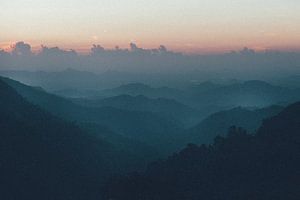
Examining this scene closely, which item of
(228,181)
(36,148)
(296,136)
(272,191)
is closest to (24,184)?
(36,148)

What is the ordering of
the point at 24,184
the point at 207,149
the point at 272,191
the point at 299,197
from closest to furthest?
the point at 299,197 < the point at 272,191 < the point at 24,184 < the point at 207,149

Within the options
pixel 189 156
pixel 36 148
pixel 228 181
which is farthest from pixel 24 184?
pixel 228 181

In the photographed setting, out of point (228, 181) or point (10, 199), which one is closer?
point (228, 181)

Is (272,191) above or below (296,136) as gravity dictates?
below

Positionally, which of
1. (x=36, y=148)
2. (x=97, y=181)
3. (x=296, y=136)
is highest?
(x=296, y=136)

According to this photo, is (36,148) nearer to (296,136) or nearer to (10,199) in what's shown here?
(10,199)

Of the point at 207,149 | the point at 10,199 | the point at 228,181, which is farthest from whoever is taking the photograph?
the point at 207,149
